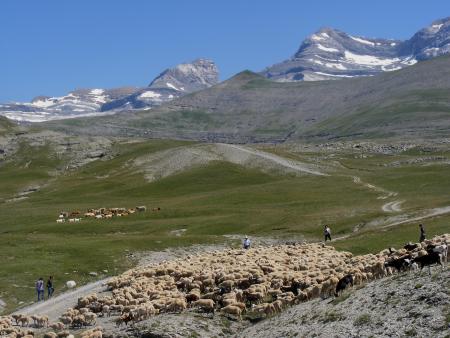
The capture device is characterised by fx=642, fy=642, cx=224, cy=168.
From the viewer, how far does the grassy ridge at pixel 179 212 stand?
6600 centimetres

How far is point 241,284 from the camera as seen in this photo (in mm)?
44875

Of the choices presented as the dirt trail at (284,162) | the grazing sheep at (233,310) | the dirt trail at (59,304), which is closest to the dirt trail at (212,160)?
the dirt trail at (284,162)

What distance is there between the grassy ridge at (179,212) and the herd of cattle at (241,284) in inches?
491

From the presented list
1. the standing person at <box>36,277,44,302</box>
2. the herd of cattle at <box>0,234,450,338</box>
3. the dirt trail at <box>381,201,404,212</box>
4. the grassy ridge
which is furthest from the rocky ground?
the dirt trail at <box>381,201,404,212</box>

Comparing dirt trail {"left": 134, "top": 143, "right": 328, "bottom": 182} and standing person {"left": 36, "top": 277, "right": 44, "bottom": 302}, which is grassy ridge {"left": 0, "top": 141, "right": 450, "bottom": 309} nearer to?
standing person {"left": 36, "top": 277, "right": 44, "bottom": 302}

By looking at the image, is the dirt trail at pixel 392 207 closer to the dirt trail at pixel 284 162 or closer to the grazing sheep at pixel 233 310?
the grazing sheep at pixel 233 310

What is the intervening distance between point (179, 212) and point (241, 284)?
220ft

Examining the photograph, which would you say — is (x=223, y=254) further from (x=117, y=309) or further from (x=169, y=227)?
(x=169, y=227)

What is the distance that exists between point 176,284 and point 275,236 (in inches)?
1310

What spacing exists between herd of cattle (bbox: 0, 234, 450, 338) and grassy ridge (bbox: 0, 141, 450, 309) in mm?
12472

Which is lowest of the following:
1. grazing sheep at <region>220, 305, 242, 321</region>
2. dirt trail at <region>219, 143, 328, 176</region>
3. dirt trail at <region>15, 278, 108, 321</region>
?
dirt trail at <region>15, 278, 108, 321</region>

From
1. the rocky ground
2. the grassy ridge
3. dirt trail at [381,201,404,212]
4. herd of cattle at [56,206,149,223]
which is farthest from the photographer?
herd of cattle at [56,206,149,223]

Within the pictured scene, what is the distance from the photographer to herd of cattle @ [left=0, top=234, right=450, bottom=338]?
39344 mm

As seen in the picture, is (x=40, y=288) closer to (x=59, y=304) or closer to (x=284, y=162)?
(x=59, y=304)
